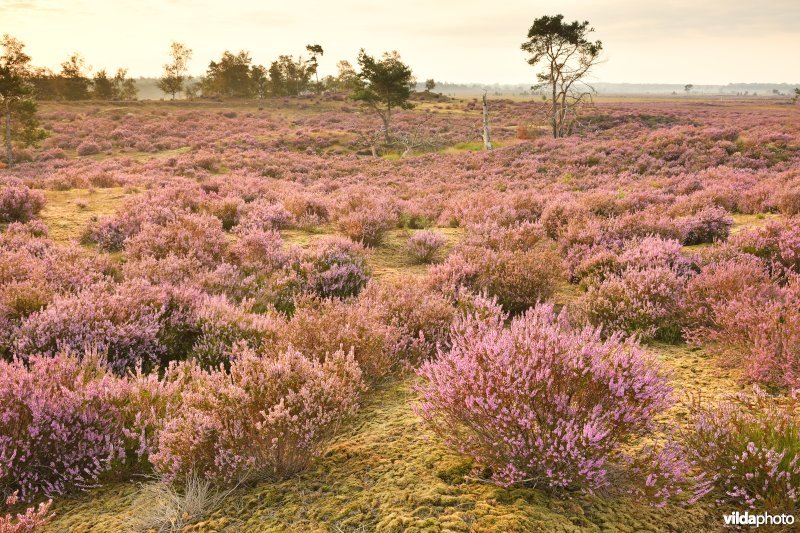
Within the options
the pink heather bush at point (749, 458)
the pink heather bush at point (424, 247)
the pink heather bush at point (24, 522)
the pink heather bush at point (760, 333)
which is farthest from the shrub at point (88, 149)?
the pink heather bush at point (749, 458)

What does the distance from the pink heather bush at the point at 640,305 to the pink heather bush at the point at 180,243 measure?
5424mm

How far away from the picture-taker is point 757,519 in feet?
7.18

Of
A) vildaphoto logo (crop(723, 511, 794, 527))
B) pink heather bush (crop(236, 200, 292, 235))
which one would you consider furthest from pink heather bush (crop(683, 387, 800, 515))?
pink heather bush (crop(236, 200, 292, 235))

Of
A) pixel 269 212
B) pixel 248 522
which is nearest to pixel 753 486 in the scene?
pixel 248 522

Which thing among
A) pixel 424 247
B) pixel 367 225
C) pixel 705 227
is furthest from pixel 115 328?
pixel 705 227

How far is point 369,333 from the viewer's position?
414 cm

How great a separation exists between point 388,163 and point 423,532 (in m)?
27.5

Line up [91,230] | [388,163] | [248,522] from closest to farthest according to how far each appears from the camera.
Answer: [248,522] < [91,230] < [388,163]

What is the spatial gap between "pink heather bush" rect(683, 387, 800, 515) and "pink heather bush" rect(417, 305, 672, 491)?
302 millimetres

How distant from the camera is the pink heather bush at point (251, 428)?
2662 millimetres

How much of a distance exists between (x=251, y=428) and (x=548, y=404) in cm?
172

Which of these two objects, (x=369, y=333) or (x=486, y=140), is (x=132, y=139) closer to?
(x=486, y=140)

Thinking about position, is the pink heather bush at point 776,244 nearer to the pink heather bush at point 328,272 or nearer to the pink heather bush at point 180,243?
the pink heather bush at point 328,272

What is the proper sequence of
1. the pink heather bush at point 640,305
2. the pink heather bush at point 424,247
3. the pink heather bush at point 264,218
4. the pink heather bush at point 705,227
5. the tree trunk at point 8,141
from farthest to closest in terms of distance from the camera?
the tree trunk at point 8,141 < the pink heather bush at point 264,218 < the pink heather bush at point 705,227 < the pink heather bush at point 424,247 < the pink heather bush at point 640,305
